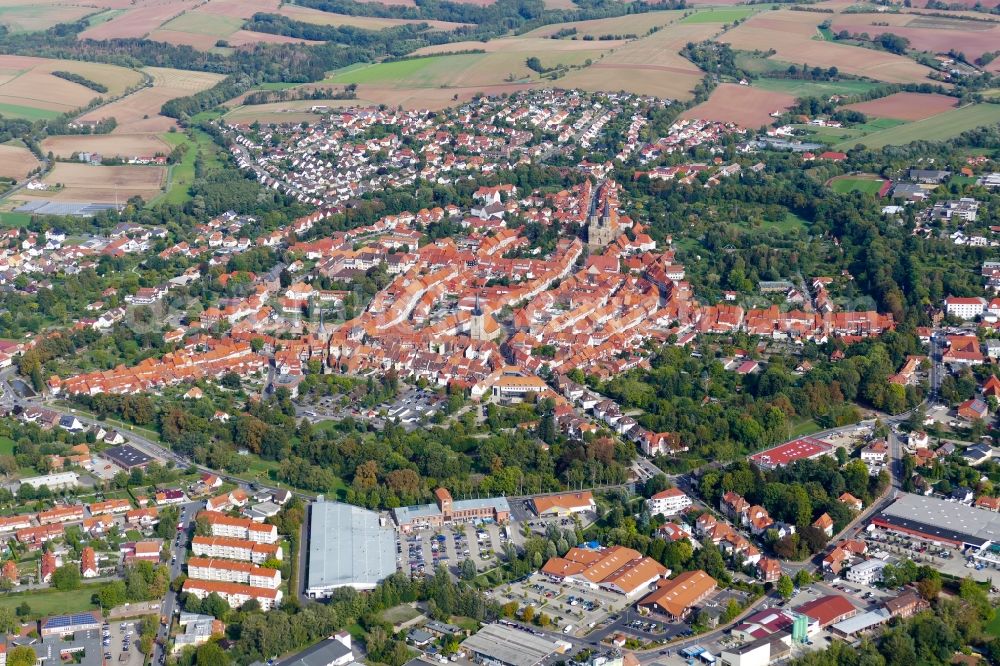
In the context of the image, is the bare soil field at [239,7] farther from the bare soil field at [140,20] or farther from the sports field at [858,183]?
the sports field at [858,183]

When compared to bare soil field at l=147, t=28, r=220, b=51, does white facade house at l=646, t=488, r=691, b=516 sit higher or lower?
lower

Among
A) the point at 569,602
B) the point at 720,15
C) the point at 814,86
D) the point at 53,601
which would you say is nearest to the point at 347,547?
the point at 569,602

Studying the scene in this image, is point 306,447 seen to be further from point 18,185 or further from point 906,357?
point 18,185

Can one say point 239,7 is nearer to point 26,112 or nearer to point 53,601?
point 26,112

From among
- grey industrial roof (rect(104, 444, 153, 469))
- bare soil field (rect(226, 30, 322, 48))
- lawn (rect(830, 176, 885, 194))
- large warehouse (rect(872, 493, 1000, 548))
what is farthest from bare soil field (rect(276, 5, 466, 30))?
large warehouse (rect(872, 493, 1000, 548))

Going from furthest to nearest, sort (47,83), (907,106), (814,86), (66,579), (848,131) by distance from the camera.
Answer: (47,83) → (814,86) → (907,106) → (848,131) → (66,579)

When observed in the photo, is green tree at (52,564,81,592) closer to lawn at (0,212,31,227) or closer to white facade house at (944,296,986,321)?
white facade house at (944,296,986,321)

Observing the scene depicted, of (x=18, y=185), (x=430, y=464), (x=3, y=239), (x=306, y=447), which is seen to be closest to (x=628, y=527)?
(x=430, y=464)
